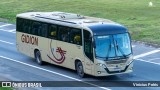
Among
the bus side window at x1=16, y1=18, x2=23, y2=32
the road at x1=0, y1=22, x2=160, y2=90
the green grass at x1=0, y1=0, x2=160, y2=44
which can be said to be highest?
the bus side window at x1=16, y1=18, x2=23, y2=32

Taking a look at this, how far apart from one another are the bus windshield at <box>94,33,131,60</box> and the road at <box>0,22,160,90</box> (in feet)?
4.11

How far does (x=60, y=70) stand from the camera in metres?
27.1

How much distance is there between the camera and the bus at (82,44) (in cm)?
2380

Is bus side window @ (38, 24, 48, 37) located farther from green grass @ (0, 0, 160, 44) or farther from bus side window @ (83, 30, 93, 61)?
green grass @ (0, 0, 160, 44)

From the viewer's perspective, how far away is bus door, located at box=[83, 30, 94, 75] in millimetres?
23953

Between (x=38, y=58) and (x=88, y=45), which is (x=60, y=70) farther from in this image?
(x=88, y=45)

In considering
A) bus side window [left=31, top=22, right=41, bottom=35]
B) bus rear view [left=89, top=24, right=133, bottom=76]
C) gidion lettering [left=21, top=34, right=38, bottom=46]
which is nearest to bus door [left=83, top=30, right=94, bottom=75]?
bus rear view [left=89, top=24, right=133, bottom=76]

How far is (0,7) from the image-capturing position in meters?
60.3

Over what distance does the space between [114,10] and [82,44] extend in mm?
25206

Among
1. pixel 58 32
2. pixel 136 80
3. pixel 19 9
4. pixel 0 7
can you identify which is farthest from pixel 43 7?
pixel 136 80

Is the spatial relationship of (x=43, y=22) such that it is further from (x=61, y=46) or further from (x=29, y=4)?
(x=29, y=4)

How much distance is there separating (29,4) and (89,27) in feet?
118

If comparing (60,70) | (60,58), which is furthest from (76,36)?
(60,70)

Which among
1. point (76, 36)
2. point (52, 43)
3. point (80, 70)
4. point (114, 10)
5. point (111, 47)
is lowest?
point (114, 10)
